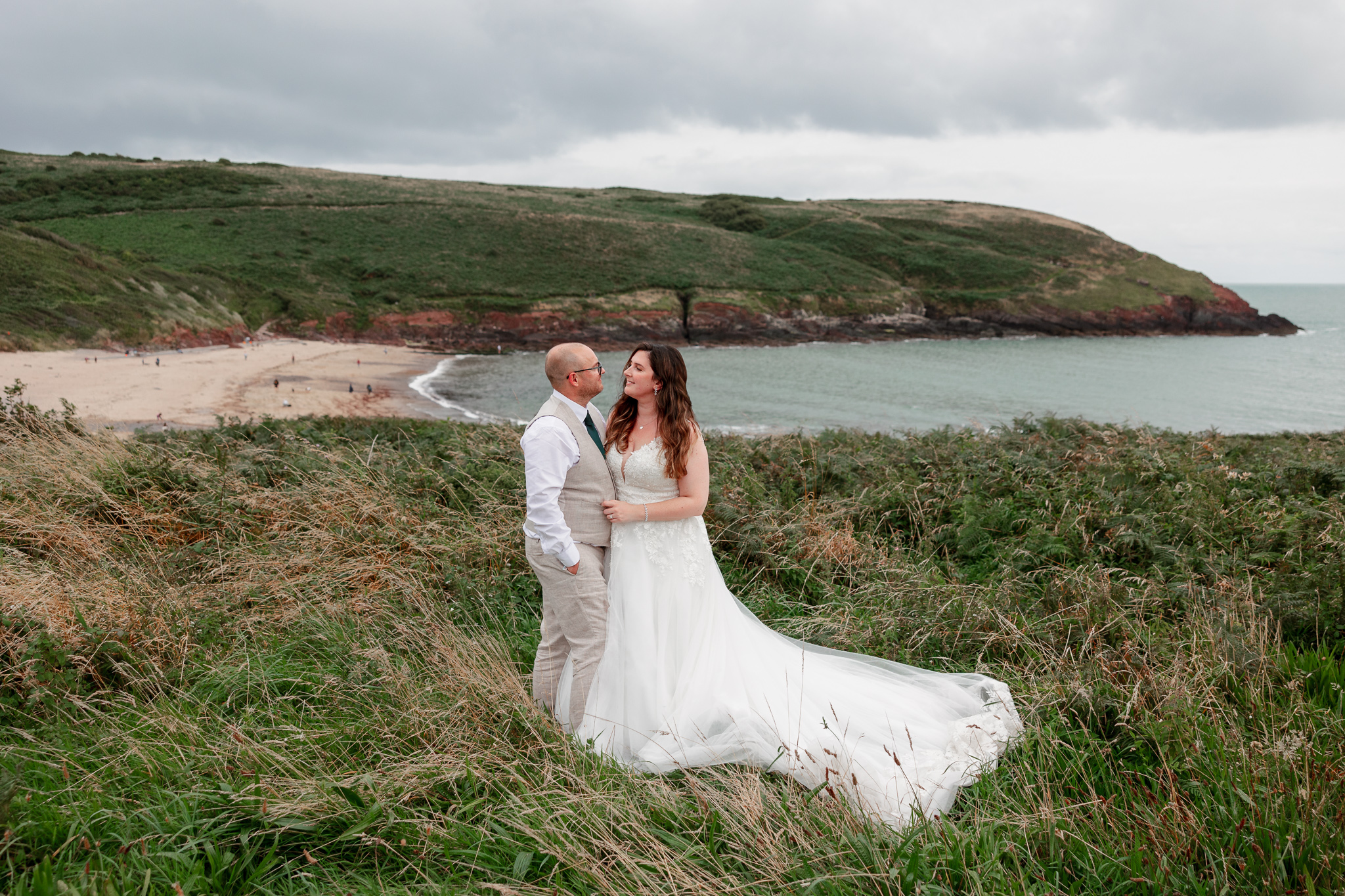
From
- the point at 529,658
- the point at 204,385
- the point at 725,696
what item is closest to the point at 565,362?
the point at 725,696

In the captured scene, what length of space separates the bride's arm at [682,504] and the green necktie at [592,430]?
0.95 feet

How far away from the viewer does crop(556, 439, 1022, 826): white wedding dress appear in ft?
11.6

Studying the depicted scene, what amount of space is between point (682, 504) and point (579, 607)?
0.75 meters

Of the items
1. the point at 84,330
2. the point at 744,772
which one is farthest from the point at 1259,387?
the point at 84,330

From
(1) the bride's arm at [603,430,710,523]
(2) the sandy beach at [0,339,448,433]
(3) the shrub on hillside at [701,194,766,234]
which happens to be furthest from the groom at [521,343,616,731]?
(3) the shrub on hillside at [701,194,766,234]

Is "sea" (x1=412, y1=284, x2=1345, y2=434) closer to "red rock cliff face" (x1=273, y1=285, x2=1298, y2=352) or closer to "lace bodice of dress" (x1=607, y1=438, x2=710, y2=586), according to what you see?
"red rock cliff face" (x1=273, y1=285, x2=1298, y2=352)

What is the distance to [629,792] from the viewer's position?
315cm

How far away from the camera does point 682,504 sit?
3771mm

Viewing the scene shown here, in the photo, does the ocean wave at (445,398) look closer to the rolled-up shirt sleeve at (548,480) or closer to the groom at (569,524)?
the groom at (569,524)

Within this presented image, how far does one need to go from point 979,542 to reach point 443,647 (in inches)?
174

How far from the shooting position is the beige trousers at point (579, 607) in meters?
3.69

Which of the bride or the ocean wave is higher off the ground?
the bride

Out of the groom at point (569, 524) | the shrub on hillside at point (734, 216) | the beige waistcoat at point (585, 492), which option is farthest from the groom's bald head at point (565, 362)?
the shrub on hillside at point (734, 216)

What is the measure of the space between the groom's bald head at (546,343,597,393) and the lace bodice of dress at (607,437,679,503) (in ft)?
1.66
